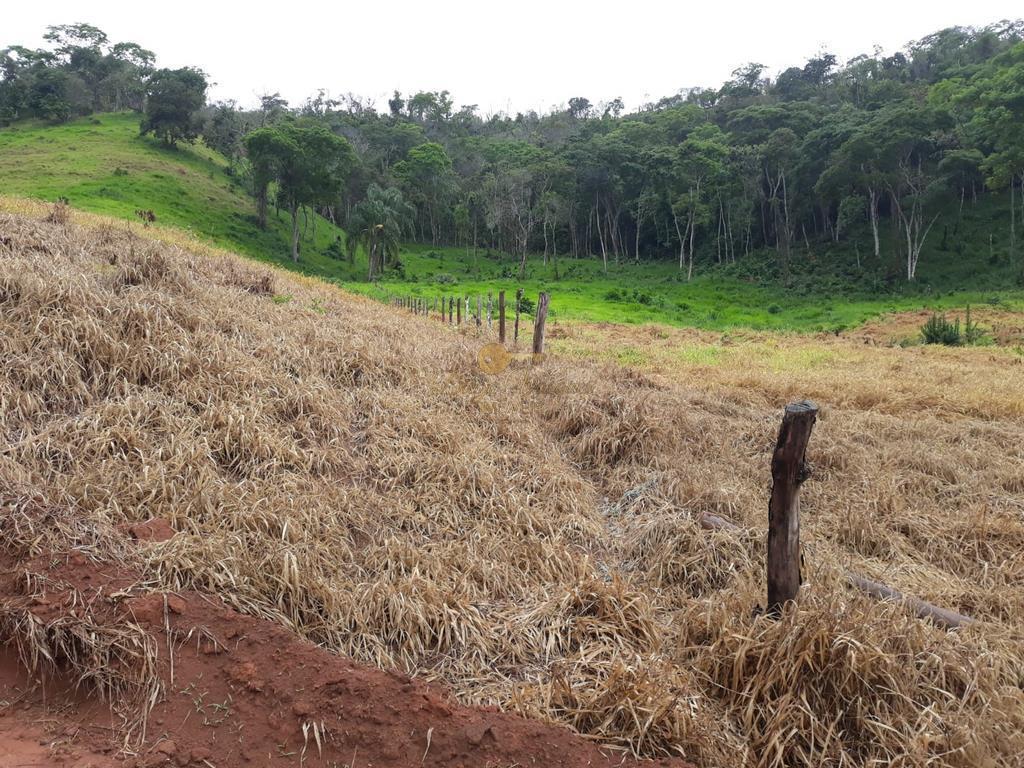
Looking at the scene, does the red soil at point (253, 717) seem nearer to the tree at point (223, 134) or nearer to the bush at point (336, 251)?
the bush at point (336, 251)

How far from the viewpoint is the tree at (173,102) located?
149 feet

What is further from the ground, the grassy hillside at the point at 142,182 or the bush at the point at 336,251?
the grassy hillside at the point at 142,182

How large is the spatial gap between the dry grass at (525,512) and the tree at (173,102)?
45.0 meters

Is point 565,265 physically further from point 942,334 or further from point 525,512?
point 525,512

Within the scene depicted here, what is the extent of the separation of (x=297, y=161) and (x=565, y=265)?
20.1m

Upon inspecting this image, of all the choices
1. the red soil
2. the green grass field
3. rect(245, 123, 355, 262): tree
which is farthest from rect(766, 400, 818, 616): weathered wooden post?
rect(245, 123, 355, 262): tree

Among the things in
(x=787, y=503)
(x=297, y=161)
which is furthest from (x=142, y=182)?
(x=787, y=503)

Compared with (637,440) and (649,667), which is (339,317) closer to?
(637,440)

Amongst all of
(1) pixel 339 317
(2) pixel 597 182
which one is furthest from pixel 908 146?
(1) pixel 339 317

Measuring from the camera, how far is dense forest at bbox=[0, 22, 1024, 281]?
33938 millimetres

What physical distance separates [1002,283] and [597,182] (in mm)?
26472

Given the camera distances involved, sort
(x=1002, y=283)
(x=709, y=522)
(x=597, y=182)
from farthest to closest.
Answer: (x=597, y=182)
(x=1002, y=283)
(x=709, y=522)

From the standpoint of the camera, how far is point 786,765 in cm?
280

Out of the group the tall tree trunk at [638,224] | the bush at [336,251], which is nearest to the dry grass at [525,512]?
the bush at [336,251]
